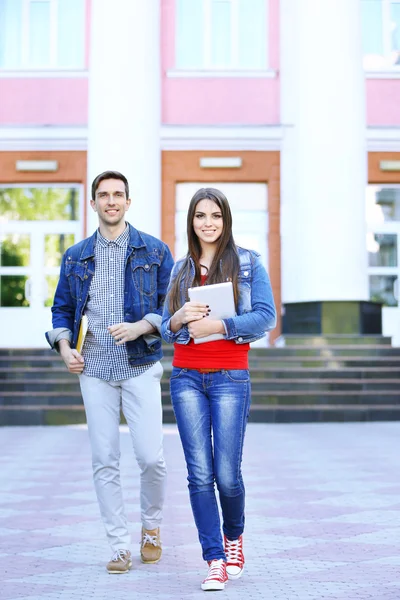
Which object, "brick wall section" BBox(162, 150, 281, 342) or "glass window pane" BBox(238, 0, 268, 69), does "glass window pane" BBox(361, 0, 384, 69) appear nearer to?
"glass window pane" BBox(238, 0, 268, 69)

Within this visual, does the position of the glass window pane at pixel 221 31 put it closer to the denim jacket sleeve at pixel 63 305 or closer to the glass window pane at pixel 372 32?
the glass window pane at pixel 372 32

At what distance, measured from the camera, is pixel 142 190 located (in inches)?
730

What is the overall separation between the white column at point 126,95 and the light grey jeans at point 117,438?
1319 centimetres

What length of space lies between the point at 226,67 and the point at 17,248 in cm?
521

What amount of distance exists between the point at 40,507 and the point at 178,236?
43.6 feet

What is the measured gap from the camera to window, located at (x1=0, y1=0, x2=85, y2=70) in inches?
805

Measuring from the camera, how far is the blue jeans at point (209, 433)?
4.73m

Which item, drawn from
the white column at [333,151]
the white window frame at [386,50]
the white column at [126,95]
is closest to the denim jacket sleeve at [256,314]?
the white column at [333,151]

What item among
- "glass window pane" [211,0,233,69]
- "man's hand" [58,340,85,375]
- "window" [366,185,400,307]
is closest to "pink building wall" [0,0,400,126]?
"glass window pane" [211,0,233,69]

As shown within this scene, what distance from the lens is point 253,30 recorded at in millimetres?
20656

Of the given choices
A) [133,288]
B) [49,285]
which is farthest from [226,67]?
[133,288]

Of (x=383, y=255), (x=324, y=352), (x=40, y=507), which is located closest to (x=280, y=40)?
(x=383, y=255)

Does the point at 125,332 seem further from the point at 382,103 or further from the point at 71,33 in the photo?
the point at 71,33

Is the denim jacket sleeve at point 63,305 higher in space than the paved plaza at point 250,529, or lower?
higher
